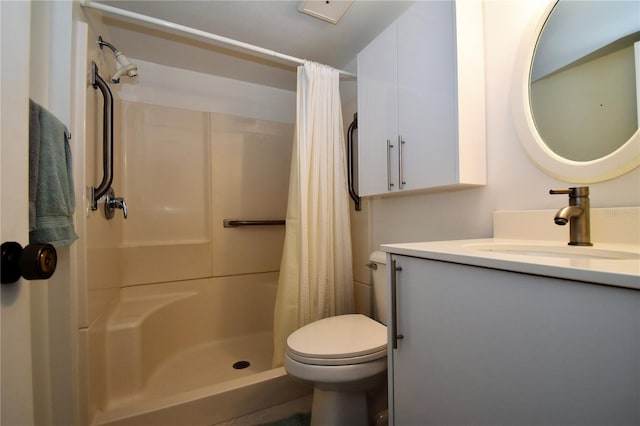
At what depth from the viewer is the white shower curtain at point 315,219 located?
1476 mm

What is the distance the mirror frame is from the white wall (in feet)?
0.09

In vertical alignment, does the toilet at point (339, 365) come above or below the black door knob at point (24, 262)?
below

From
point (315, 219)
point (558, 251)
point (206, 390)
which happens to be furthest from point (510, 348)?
point (206, 390)

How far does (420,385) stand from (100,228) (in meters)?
1.52

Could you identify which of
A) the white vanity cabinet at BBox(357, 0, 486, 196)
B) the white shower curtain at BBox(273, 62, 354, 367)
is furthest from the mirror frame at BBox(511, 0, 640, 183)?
the white shower curtain at BBox(273, 62, 354, 367)

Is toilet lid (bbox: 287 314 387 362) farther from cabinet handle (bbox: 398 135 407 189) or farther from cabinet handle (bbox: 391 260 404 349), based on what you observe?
cabinet handle (bbox: 398 135 407 189)

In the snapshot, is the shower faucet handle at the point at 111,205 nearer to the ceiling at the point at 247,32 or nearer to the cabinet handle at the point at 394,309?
the ceiling at the point at 247,32

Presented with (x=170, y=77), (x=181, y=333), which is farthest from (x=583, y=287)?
(x=170, y=77)

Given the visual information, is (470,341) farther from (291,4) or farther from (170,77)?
(170,77)

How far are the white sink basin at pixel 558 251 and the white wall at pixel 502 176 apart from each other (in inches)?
8.2

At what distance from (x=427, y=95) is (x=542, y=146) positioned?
1.51ft

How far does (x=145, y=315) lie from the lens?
5.05 ft

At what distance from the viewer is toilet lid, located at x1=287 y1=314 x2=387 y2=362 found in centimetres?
102

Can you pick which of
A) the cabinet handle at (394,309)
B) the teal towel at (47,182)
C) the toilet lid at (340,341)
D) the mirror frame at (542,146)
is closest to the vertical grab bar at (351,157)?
the toilet lid at (340,341)
